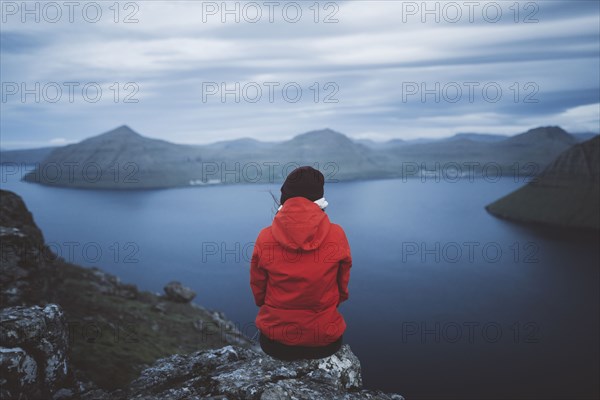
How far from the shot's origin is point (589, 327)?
68.8 m

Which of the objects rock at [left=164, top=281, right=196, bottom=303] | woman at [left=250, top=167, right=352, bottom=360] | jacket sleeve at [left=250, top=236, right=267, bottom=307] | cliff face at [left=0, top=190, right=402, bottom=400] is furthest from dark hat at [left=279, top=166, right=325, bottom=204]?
rock at [left=164, top=281, right=196, bottom=303]

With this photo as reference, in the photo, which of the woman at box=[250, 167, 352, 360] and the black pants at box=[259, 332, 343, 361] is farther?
the black pants at box=[259, 332, 343, 361]

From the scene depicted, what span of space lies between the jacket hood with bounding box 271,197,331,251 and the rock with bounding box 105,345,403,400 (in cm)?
284

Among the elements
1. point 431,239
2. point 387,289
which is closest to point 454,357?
point 387,289

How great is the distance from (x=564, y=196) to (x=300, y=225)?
207 metres

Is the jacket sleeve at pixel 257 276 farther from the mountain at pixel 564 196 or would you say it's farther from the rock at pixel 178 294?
the mountain at pixel 564 196

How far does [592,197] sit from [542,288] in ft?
349

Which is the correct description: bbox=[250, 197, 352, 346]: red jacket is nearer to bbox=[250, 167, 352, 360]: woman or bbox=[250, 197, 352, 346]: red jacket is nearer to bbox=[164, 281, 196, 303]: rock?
bbox=[250, 167, 352, 360]: woman

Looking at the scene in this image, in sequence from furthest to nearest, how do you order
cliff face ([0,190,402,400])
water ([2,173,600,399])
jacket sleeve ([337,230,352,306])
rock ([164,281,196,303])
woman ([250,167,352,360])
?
1. rock ([164,281,196,303])
2. water ([2,173,600,399])
3. cliff face ([0,190,402,400])
4. jacket sleeve ([337,230,352,306])
5. woman ([250,167,352,360])

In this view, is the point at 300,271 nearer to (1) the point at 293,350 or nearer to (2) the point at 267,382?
(1) the point at 293,350

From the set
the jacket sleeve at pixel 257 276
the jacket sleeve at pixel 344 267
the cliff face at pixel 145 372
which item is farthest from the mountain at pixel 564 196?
the jacket sleeve at pixel 257 276

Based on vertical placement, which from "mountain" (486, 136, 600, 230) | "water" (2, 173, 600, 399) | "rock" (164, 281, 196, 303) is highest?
"mountain" (486, 136, 600, 230)

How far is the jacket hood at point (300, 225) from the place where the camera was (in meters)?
6.18

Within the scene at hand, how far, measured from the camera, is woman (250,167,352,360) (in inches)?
248
